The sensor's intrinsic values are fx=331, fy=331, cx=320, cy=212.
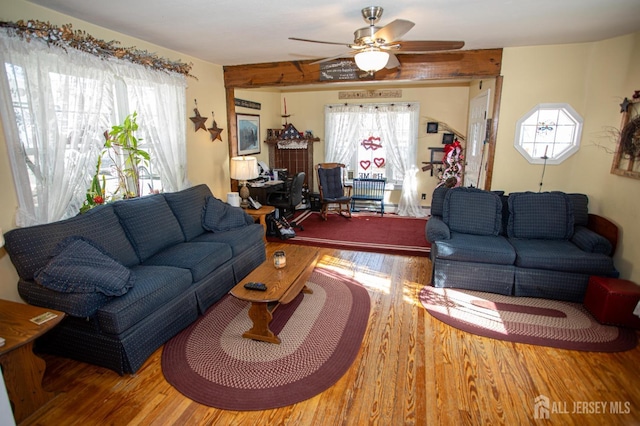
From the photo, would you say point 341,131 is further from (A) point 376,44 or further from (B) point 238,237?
(A) point 376,44

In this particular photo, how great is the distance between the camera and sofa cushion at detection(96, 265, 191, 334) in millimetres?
2088

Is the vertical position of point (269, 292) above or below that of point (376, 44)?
below

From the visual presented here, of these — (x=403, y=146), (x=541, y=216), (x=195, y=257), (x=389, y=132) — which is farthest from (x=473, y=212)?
(x=389, y=132)

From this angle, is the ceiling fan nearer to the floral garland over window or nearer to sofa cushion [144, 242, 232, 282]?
the floral garland over window

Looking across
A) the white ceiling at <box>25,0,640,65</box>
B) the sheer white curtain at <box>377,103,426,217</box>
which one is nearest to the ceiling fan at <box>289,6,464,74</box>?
the white ceiling at <box>25,0,640,65</box>

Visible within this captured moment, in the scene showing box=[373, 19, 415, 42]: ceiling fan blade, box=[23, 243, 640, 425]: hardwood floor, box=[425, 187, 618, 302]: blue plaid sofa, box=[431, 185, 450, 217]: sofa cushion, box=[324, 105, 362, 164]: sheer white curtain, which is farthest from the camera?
box=[324, 105, 362, 164]: sheer white curtain

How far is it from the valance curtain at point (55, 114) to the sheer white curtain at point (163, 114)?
0.01 meters

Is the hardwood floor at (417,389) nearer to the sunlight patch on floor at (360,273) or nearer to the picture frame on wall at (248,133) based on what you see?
the sunlight patch on floor at (360,273)

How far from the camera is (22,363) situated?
181cm

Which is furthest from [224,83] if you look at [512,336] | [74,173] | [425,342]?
[512,336]

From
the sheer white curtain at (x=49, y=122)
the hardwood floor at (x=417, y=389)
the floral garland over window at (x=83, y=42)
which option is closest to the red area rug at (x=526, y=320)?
the hardwood floor at (x=417, y=389)

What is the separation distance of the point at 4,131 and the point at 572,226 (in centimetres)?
497

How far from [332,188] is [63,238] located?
174 inches

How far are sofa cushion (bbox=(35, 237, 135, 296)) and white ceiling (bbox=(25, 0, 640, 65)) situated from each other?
1.76 metres
